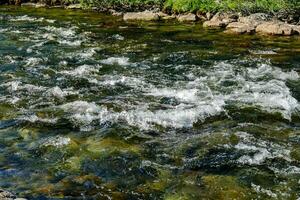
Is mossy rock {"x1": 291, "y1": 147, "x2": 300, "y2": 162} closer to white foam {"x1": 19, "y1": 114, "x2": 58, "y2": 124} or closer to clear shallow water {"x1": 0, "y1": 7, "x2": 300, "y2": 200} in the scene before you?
clear shallow water {"x1": 0, "y1": 7, "x2": 300, "y2": 200}

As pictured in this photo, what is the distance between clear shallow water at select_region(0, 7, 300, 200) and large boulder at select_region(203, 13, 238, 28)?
4758mm

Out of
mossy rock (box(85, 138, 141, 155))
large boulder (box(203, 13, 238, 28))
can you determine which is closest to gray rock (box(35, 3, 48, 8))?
large boulder (box(203, 13, 238, 28))

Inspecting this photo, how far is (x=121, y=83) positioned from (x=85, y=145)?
5.41 meters

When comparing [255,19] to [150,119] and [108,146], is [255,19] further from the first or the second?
[108,146]

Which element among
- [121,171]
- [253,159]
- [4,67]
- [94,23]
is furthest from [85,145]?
[94,23]

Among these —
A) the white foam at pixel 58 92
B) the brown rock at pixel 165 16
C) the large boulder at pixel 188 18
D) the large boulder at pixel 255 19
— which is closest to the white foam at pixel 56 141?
the white foam at pixel 58 92

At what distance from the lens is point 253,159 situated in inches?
411

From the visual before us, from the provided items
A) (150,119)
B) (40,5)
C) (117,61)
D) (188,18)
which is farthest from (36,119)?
(40,5)

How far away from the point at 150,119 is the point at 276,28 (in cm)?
1488

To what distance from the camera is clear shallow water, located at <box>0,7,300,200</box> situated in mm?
9578

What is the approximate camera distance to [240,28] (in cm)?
2591

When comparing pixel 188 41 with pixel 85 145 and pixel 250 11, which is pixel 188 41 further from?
pixel 85 145

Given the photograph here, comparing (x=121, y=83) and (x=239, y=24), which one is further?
(x=239, y=24)

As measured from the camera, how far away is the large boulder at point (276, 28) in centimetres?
2502
